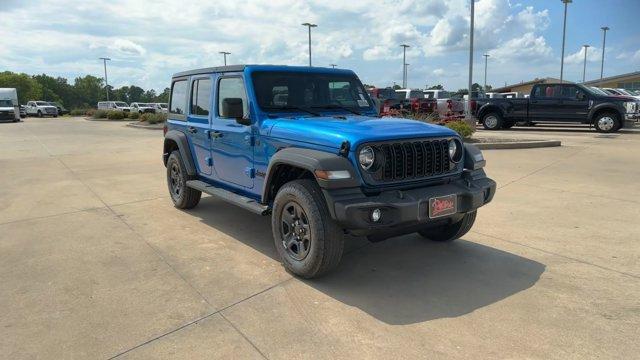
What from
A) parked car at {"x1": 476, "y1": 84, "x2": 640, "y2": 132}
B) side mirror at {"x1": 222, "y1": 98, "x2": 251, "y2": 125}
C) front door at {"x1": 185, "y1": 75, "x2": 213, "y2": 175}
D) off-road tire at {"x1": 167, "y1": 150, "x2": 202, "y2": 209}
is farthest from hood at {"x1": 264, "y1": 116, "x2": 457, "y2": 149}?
parked car at {"x1": 476, "y1": 84, "x2": 640, "y2": 132}

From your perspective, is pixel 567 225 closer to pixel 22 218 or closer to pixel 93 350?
pixel 93 350

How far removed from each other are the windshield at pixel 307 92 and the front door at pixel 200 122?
40.2 inches

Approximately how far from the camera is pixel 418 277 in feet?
13.5

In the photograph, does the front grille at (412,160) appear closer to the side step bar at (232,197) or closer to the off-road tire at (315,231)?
the off-road tire at (315,231)

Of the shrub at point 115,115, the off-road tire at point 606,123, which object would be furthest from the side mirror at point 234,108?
the shrub at point 115,115

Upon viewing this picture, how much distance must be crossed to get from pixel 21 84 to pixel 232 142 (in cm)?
11257

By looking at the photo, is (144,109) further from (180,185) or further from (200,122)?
(200,122)

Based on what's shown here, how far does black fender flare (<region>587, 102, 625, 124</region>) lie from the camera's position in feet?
54.2

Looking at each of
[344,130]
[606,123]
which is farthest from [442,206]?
[606,123]

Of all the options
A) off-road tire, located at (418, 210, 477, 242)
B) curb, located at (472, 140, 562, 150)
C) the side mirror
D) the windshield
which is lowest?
off-road tire, located at (418, 210, 477, 242)

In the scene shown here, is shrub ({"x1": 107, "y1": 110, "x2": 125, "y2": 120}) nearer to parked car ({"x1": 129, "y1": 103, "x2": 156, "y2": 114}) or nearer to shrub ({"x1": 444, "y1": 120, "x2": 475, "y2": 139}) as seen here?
parked car ({"x1": 129, "y1": 103, "x2": 156, "y2": 114})

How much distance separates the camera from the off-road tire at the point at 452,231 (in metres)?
4.66

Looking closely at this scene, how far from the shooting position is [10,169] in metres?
10.4

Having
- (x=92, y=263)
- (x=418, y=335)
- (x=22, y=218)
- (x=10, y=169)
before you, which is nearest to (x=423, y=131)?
(x=418, y=335)
